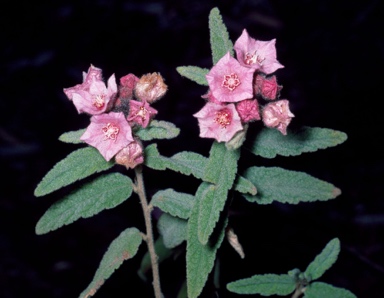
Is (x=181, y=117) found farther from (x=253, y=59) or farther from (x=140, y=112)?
(x=140, y=112)

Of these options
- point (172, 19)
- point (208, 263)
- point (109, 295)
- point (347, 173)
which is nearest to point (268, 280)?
point (208, 263)

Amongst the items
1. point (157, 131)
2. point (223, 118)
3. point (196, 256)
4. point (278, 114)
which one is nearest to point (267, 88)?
point (278, 114)

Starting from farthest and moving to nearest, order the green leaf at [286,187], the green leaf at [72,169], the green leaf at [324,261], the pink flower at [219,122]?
the green leaf at [324,261]
the green leaf at [286,187]
the green leaf at [72,169]
the pink flower at [219,122]

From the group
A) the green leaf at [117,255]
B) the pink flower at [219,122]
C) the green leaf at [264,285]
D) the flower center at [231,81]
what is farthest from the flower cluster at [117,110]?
the green leaf at [264,285]

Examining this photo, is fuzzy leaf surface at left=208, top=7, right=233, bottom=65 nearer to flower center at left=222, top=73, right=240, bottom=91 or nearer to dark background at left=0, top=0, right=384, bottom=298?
flower center at left=222, top=73, right=240, bottom=91

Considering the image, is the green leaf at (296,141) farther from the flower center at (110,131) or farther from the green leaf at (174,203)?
the flower center at (110,131)

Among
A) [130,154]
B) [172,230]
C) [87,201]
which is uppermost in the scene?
[130,154]

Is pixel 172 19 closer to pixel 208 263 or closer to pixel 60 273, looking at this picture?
pixel 60 273
